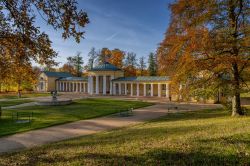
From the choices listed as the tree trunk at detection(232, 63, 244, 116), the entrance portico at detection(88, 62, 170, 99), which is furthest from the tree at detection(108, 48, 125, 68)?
the tree trunk at detection(232, 63, 244, 116)

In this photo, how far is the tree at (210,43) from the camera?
40.6 feet

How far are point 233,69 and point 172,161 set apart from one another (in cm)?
1158

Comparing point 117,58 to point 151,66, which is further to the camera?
point 151,66

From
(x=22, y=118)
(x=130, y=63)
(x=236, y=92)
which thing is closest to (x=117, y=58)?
(x=130, y=63)

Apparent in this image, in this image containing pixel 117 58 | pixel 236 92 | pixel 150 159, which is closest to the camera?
pixel 150 159

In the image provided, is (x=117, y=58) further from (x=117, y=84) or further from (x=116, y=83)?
(x=116, y=83)

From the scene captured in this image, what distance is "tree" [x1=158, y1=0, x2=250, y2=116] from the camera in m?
12.4

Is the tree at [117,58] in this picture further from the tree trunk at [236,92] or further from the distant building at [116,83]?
the tree trunk at [236,92]

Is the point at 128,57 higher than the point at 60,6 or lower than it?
higher

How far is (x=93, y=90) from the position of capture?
50750mm

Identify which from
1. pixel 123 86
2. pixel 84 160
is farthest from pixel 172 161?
pixel 123 86

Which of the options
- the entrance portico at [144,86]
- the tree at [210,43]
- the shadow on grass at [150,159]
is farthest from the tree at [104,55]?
the shadow on grass at [150,159]

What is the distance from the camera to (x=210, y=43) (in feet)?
40.2

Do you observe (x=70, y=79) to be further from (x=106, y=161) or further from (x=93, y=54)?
(x=106, y=161)
